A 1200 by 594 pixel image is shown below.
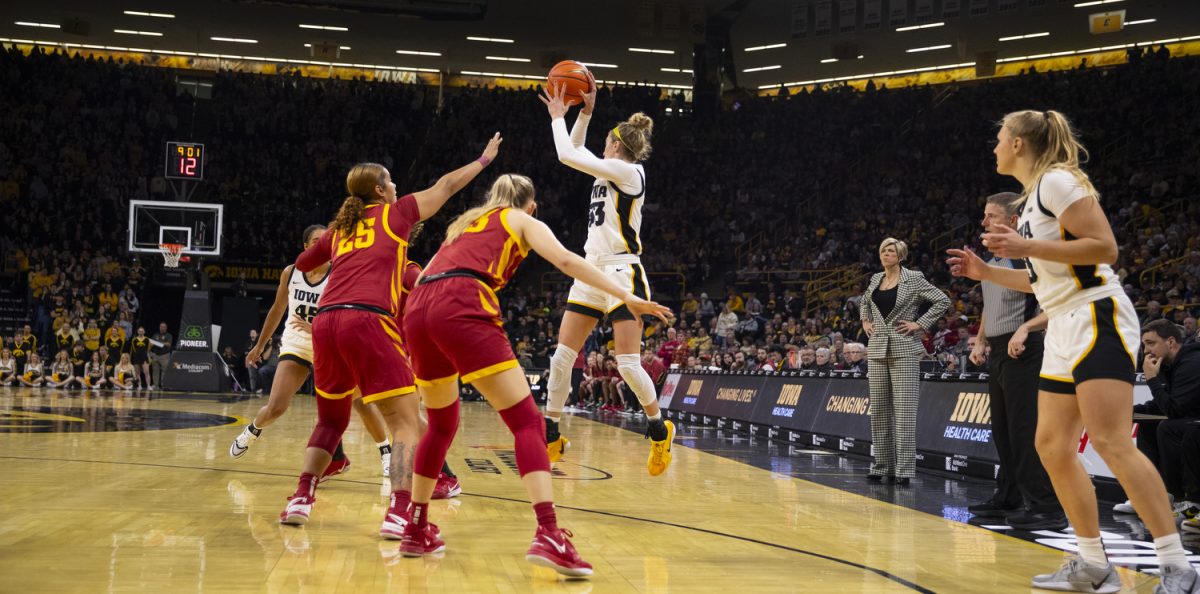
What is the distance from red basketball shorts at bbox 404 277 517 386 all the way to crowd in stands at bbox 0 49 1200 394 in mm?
16180

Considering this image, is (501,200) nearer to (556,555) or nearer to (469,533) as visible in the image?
(556,555)

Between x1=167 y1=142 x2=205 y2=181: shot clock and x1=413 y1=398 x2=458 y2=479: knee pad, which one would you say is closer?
x1=413 y1=398 x2=458 y2=479: knee pad

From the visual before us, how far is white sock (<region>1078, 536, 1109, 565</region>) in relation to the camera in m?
3.92

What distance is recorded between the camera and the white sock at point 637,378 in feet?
19.8

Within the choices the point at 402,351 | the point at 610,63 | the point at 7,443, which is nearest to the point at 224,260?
the point at 610,63

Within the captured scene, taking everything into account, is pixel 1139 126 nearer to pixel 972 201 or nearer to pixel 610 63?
pixel 972 201

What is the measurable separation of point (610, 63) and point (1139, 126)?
48.2ft

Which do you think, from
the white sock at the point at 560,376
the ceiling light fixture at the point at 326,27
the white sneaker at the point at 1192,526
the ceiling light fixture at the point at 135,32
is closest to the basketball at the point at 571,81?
the white sock at the point at 560,376

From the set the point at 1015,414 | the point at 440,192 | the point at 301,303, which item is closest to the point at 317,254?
the point at 440,192

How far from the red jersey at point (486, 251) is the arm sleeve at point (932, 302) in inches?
177

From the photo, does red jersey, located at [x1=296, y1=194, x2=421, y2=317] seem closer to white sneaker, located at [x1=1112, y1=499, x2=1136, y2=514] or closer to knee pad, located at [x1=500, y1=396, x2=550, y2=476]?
knee pad, located at [x1=500, y1=396, x2=550, y2=476]

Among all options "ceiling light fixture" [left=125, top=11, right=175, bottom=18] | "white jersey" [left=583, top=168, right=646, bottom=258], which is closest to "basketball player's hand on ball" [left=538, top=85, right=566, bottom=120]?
"white jersey" [left=583, top=168, right=646, bottom=258]

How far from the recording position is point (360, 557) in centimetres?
415

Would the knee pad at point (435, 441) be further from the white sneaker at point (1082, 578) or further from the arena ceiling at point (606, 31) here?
the arena ceiling at point (606, 31)
